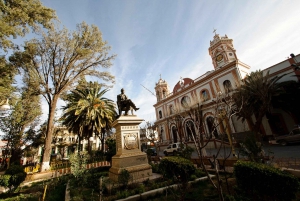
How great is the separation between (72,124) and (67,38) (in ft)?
32.8

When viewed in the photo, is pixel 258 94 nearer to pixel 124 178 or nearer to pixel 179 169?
pixel 179 169

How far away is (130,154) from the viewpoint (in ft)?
21.0

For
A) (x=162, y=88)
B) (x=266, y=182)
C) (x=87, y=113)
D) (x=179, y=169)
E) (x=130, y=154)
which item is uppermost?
(x=162, y=88)

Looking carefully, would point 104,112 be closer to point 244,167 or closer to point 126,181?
point 126,181

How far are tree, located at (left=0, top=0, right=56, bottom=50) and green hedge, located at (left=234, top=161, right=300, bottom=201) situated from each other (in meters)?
12.9

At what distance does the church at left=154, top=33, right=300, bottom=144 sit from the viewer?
16328 mm

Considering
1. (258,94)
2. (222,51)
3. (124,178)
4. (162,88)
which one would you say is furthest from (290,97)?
(162,88)

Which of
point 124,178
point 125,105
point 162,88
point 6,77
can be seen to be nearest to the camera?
point 124,178

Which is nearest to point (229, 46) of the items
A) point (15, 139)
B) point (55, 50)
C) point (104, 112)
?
point (104, 112)

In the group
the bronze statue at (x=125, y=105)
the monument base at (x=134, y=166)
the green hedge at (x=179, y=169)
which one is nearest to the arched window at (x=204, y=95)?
the bronze statue at (x=125, y=105)

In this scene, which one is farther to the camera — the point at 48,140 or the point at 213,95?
the point at 213,95

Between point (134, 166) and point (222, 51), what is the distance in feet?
78.4

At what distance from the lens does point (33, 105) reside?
21.0m

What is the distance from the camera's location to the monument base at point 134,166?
5.96 m
